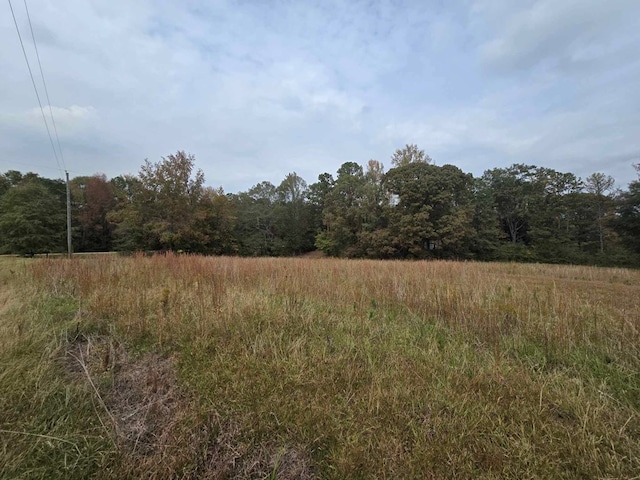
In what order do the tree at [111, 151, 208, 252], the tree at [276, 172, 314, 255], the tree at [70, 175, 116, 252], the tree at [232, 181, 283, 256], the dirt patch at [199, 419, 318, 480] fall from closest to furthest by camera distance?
1. the dirt patch at [199, 419, 318, 480]
2. the tree at [111, 151, 208, 252]
3. the tree at [70, 175, 116, 252]
4. the tree at [232, 181, 283, 256]
5. the tree at [276, 172, 314, 255]

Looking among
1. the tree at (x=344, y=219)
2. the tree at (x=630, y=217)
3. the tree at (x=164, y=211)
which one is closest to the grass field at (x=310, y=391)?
the tree at (x=164, y=211)

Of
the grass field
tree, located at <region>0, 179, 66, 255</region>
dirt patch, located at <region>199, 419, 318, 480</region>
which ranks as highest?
tree, located at <region>0, 179, 66, 255</region>

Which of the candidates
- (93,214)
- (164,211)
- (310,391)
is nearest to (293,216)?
(164,211)

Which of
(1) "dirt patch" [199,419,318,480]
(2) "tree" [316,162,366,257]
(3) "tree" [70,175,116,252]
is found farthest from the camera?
(3) "tree" [70,175,116,252]

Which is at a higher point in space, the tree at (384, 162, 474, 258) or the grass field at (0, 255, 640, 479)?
the tree at (384, 162, 474, 258)

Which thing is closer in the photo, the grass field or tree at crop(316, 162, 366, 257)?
the grass field

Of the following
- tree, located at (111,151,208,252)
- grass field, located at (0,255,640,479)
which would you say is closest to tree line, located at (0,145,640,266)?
tree, located at (111,151,208,252)

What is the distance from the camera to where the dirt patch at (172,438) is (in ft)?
5.07

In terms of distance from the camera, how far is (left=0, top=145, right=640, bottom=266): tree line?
79.0ft

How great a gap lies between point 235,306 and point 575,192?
49.1m

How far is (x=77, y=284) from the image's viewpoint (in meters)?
5.14

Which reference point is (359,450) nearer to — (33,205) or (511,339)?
(511,339)

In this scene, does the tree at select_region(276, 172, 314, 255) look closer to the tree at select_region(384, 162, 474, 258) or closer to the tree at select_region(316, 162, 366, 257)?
the tree at select_region(316, 162, 366, 257)

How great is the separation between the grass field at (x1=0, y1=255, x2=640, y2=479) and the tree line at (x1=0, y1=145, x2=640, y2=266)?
2213cm
